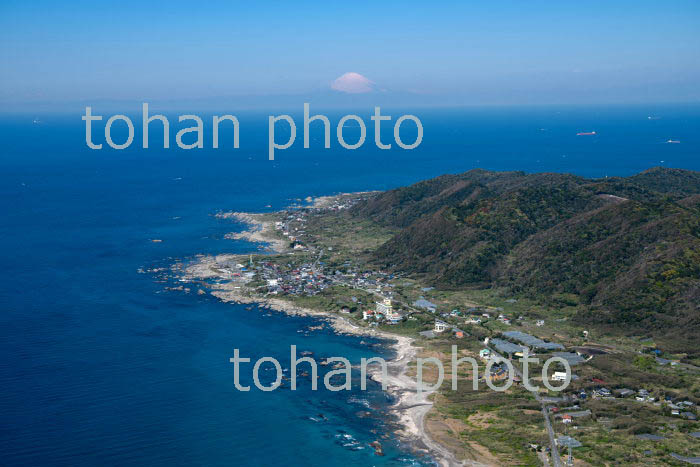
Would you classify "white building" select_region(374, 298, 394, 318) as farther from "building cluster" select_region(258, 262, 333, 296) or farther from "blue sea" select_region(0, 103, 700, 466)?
"building cluster" select_region(258, 262, 333, 296)

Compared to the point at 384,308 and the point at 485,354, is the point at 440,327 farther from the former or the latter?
the point at 485,354

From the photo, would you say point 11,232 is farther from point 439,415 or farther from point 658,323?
point 658,323

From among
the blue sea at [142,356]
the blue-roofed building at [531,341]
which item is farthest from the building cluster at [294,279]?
the blue-roofed building at [531,341]

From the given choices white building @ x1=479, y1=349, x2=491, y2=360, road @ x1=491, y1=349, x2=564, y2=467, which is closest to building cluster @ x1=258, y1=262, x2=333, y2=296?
white building @ x1=479, y1=349, x2=491, y2=360

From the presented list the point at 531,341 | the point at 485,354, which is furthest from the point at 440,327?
the point at 531,341

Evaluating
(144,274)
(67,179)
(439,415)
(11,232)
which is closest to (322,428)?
(439,415)

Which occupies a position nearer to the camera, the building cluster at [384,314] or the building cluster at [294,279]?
the building cluster at [384,314]

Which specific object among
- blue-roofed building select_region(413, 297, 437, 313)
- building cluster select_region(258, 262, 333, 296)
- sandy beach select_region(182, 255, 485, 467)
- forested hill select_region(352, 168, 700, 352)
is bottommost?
sandy beach select_region(182, 255, 485, 467)

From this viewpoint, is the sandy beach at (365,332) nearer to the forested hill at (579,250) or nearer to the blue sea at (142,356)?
the blue sea at (142,356)
